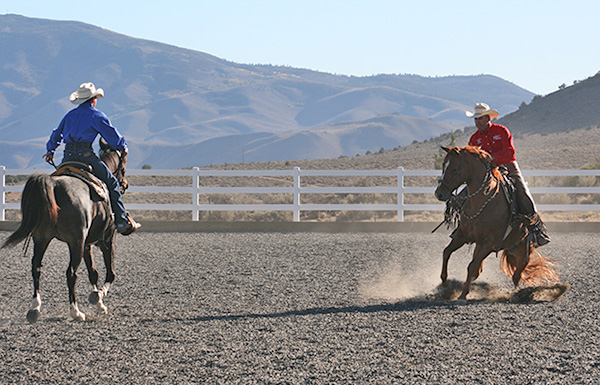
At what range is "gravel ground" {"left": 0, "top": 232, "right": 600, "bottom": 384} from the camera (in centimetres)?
505

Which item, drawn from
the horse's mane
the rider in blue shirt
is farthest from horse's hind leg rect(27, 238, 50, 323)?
the horse's mane

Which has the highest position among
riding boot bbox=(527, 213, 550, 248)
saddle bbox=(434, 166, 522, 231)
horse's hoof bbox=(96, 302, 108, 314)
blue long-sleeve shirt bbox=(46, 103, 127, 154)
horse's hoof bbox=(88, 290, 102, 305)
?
blue long-sleeve shirt bbox=(46, 103, 127, 154)

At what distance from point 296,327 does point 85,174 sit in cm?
258

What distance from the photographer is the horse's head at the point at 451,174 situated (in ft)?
25.3

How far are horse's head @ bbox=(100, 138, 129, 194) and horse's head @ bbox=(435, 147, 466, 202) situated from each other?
3387 millimetres

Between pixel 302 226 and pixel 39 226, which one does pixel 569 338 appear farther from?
pixel 302 226

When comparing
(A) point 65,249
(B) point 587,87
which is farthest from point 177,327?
(B) point 587,87

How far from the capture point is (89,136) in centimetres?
735

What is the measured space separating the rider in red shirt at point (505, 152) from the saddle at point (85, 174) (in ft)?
13.8

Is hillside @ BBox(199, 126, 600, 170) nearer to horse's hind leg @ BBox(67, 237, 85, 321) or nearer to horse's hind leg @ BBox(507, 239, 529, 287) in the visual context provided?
horse's hind leg @ BBox(507, 239, 529, 287)

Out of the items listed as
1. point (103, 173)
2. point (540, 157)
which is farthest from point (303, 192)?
point (540, 157)

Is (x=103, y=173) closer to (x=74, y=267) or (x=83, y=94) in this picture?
(x=83, y=94)

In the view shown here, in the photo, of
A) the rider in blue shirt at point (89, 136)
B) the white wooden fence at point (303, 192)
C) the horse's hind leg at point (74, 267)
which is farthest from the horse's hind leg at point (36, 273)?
the white wooden fence at point (303, 192)

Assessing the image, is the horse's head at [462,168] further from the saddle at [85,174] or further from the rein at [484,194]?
the saddle at [85,174]
